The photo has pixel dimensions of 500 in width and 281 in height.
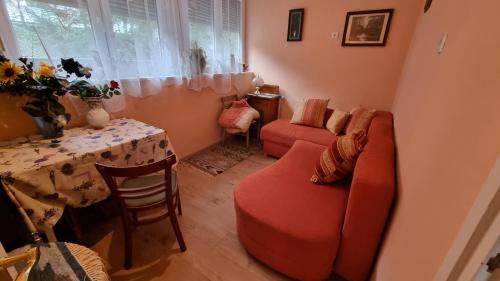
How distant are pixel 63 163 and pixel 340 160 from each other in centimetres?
175

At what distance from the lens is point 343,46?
108 inches

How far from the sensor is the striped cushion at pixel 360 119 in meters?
2.37

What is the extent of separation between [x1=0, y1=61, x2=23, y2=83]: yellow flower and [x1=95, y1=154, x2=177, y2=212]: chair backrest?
78 cm

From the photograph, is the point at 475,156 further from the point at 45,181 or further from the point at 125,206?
the point at 45,181

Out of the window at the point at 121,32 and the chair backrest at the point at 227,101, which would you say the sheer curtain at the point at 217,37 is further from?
the chair backrest at the point at 227,101

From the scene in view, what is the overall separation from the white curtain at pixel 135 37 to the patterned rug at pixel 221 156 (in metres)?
0.88

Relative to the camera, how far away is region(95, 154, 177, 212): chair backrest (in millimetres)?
1115

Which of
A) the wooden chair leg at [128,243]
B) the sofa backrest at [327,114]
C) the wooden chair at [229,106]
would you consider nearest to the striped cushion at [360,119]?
the sofa backrest at [327,114]

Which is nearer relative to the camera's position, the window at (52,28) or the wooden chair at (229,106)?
the window at (52,28)

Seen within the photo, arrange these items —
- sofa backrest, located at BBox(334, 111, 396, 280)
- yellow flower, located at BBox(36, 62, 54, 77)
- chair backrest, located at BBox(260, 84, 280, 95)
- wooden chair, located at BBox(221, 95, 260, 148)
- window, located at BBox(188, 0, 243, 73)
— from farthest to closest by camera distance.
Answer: chair backrest, located at BBox(260, 84, 280, 95), wooden chair, located at BBox(221, 95, 260, 148), window, located at BBox(188, 0, 243, 73), yellow flower, located at BBox(36, 62, 54, 77), sofa backrest, located at BBox(334, 111, 396, 280)

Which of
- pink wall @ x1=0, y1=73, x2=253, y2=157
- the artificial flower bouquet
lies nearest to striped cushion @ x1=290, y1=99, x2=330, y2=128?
pink wall @ x1=0, y1=73, x2=253, y2=157

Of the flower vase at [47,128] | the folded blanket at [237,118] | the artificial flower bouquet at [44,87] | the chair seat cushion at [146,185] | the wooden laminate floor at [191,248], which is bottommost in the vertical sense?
the wooden laminate floor at [191,248]

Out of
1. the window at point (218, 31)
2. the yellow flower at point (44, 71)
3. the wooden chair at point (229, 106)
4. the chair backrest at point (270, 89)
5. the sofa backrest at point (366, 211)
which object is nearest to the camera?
the sofa backrest at point (366, 211)

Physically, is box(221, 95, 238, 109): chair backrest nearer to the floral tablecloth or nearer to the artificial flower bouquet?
the floral tablecloth
